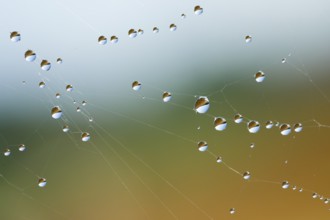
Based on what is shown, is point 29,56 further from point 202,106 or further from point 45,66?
point 202,106

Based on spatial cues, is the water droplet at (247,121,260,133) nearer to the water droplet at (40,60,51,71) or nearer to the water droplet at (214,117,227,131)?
the water droplet at (214,117,227,131)

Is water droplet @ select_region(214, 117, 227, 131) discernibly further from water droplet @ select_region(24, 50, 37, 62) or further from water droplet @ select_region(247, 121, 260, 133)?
water droplet @ select_region(24, 50, 37, 62)

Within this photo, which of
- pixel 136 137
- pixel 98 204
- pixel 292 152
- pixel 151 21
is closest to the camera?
pixel 151 21

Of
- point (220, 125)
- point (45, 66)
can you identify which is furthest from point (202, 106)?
point (45, 66)

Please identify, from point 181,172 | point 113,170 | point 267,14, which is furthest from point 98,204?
point 267,14

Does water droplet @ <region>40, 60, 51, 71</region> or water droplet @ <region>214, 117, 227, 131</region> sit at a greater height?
water droplet @ <region>40, 60, 51, 71</region>

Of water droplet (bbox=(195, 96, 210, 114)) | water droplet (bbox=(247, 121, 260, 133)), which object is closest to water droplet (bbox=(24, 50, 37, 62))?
water droplet (bbox=(195, 96, 210, 114))

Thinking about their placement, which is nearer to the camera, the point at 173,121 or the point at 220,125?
the point at 220,125

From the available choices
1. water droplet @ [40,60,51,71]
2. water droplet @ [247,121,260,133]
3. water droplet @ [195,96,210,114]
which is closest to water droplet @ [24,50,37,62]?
water droplet @ [40,60,51,71]

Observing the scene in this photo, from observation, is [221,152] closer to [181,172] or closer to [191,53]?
[181,172]

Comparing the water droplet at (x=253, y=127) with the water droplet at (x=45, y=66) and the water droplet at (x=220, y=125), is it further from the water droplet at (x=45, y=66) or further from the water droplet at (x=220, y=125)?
the water droplet at (x=45, y=66)

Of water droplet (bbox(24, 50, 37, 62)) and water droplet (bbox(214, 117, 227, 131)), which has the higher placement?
water droplet (bbox(24, 50, 37, 62))
